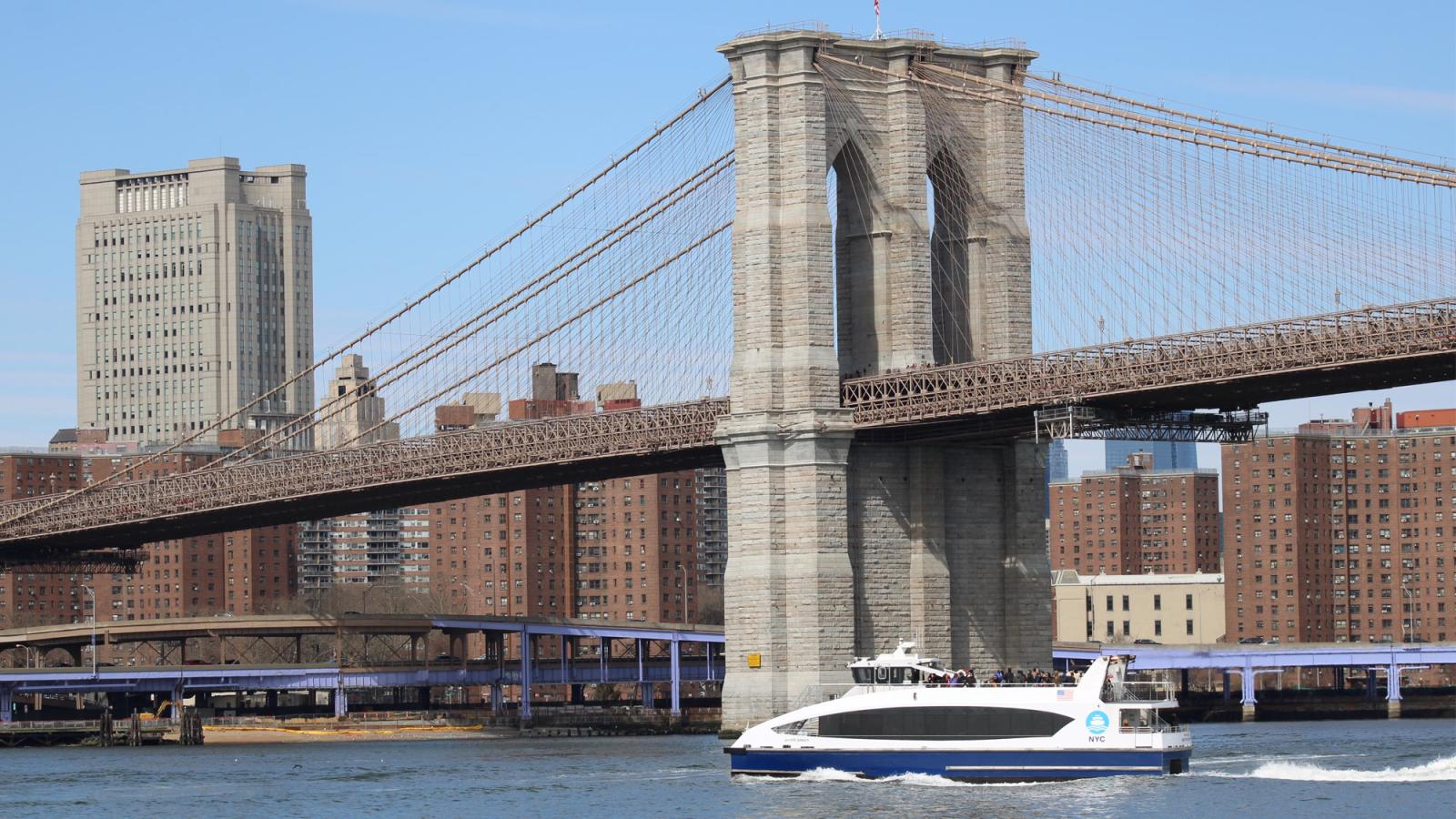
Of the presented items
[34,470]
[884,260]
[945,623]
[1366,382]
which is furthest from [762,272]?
[34,470]

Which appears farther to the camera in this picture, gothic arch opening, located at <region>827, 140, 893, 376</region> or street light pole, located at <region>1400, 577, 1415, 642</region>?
street light pole, located at <region>1400, 577, 1415, 642</region>

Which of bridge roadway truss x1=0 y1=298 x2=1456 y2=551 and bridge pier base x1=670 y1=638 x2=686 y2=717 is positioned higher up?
bridge roadway truss x1=0 y1=298 x2=1456 y2=551

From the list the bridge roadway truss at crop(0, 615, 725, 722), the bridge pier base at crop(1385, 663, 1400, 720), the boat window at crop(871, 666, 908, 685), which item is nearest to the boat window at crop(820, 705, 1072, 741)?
the boat window at crop(871, 666, 908, 685)

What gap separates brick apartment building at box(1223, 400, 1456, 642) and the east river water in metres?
74.9

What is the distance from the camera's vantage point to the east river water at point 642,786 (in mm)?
56969

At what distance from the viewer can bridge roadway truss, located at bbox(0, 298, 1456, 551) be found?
217ft

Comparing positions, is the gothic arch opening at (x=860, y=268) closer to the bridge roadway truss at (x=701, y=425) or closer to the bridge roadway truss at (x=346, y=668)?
the bridge roadway truss at (x=701, y=425)

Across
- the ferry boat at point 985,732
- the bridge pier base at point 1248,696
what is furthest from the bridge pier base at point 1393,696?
the ferry boat at point 985,732

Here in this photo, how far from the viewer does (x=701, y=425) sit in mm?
80562

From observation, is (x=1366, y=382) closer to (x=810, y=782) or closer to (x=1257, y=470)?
(x=810, y=782)

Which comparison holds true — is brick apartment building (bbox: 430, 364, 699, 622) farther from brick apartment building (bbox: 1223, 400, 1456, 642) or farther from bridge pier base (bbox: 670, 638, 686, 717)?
bridge pier base (bbox: 670, 638, 686, 717)

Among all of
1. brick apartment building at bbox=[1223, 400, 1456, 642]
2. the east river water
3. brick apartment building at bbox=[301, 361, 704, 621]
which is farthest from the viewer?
brick apartment building at bbox=[1223, 400, 1456, 642]

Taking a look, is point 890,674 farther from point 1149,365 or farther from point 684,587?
point 684,587

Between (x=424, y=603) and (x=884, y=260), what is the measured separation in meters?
89.4
